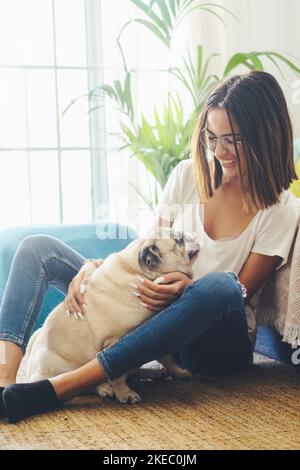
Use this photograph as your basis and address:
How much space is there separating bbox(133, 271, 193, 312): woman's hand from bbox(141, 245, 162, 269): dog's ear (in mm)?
43

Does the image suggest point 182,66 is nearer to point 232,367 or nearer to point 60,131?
point 60,131

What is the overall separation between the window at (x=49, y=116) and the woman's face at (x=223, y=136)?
1857 mm

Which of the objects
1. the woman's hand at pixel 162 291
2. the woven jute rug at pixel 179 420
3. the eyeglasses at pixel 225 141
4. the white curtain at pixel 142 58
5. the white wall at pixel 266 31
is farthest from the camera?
the white wall at pixel 266 31

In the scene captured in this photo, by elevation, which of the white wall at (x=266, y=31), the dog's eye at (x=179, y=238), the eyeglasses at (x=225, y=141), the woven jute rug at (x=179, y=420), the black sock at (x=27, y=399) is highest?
the white wall at (x=266, y=31)

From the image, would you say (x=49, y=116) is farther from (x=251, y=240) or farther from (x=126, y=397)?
(x=126, y=397)

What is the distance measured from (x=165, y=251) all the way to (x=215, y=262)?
233mm

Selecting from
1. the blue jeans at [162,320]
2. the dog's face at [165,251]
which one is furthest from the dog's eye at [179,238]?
the blue jeans at [162,320]

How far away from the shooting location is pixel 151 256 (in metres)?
1.88

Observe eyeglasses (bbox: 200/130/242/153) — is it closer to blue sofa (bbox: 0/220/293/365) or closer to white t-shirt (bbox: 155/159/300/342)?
white t-shirt (bbox: 155/159/300/342)

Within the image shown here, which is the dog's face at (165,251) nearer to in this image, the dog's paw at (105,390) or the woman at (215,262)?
the woman at (215,262)

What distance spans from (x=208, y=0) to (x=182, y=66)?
37 cm

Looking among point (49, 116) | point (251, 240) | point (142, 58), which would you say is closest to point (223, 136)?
point (251, 240)

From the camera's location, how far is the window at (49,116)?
3727mm
